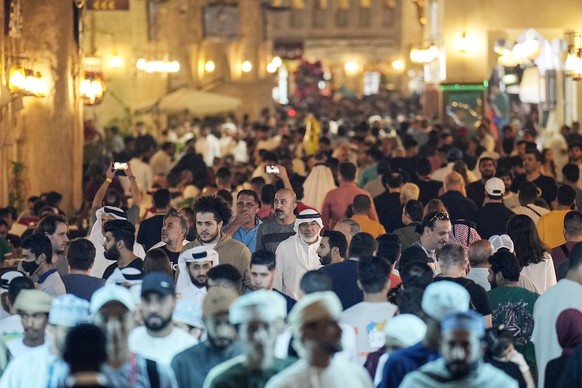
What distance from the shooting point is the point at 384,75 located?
9800 cm

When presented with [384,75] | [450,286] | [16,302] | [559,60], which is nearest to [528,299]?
[450,286]

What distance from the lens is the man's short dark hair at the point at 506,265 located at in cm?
1050

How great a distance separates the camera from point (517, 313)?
406 inches

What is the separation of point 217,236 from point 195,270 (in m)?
1.84

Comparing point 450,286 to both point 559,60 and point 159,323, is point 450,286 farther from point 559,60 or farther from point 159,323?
point 559,60

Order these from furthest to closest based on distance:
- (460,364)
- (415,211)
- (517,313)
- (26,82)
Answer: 1. (26,82)
2. (415,211)
3. (517,313)
4. (460,364)

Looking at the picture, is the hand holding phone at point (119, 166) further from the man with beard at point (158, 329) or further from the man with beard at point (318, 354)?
the man with beard at point (318, 354)

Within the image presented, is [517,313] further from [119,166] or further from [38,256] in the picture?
[119,166]

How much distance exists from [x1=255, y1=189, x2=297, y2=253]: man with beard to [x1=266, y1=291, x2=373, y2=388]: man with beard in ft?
20.5

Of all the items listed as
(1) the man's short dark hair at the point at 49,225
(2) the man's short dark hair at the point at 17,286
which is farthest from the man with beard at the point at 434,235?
(2) the man's short dark hair at the point at 17,286

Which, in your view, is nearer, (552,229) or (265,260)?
(265,260)

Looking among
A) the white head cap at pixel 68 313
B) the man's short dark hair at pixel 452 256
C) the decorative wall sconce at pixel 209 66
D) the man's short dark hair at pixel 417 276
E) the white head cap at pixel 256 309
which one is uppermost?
the white head cap at pixel 256 309

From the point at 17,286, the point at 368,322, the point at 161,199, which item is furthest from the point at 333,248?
the point at 161,199

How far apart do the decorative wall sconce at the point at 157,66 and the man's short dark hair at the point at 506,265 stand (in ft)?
79.2
